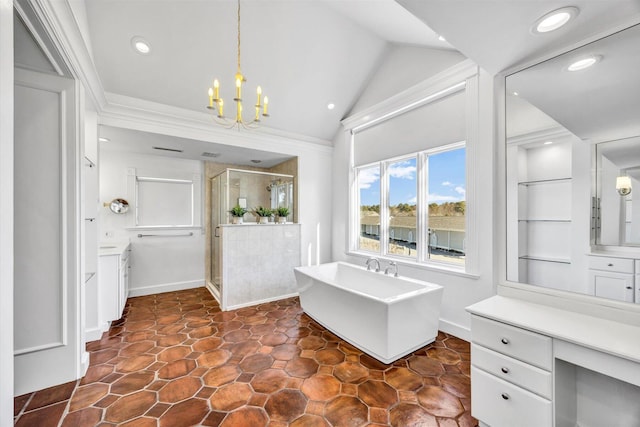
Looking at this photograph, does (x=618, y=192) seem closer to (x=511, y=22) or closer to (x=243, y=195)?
(x=511, y=22)

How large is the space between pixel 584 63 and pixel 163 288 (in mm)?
5755

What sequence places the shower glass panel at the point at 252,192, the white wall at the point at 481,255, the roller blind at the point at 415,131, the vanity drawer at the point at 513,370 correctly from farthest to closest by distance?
→ the shower glass panel at the point at 252,192, the roller blind at the point at 415,131, the white wall at the point at 481,255, the vanity drawer at the point at 513,370

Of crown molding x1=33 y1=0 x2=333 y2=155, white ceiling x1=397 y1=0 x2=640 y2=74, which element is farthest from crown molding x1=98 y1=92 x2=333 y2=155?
white ceiling x1=397 y1=0 x2=640 y2=74

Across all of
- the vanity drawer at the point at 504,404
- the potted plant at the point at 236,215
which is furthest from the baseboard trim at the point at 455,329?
the potted plant at the point at 236,215

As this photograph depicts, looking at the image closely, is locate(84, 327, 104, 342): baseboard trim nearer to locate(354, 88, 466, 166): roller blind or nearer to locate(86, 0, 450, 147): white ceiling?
locate(86, 0, 450, 147): white ceiling

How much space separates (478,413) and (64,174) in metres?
3.42

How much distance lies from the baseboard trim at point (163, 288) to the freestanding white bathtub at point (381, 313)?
2632 mm

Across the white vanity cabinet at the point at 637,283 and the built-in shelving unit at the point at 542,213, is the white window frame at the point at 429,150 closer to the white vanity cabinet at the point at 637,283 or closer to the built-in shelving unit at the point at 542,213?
the built-in shelving unit at the point at 542,213

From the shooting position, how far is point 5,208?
93 centimetres

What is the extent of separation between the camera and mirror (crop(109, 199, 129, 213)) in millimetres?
4055

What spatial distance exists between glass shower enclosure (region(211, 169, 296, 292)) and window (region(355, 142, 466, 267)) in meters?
1.37

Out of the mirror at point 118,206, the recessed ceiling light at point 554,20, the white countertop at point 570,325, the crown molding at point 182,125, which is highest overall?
the crown molding at point 182,125

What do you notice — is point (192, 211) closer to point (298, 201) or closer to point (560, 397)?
point (298, 201)

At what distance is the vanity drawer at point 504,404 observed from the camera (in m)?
1.37
